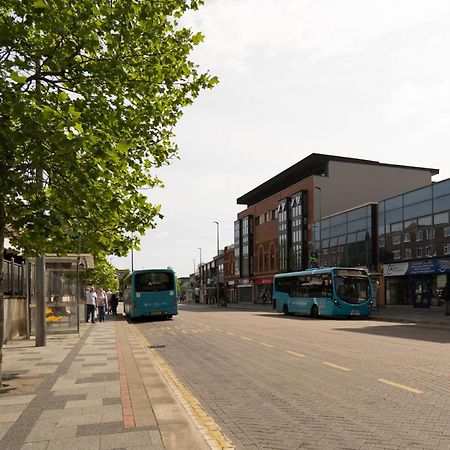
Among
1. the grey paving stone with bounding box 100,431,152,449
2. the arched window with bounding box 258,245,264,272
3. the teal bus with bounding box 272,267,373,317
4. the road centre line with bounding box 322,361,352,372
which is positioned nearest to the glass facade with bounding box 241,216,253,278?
the arched window with bounding box 258,245,264,272

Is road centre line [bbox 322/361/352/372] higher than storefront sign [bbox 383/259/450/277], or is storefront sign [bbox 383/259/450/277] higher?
storefront sign [bbox 383/259/450/277]

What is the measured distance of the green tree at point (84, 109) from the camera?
22.7 feet

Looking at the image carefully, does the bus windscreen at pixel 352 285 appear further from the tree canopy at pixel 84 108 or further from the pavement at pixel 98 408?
the tree canopy at pixel 84 108

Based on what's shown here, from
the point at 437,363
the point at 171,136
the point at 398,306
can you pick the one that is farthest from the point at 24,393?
the point at 398,306

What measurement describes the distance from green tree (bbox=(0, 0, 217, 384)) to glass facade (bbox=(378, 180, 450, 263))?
104 ft

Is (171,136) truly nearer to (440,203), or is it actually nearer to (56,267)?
(56,267)

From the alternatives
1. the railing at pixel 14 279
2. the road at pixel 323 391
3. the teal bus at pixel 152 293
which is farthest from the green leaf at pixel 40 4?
the teal bus at pixel 152 293

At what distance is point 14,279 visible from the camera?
18297 mm

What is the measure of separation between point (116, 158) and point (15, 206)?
6.96 ft

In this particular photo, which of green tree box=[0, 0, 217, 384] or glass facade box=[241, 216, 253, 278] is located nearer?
green tree box=[0, 0, 217, 384]

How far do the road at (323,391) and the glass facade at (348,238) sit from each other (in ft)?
104

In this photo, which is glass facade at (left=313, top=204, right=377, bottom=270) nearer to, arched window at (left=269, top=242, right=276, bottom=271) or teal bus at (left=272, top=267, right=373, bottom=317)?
teal bus at (left=272, top=267, right=373, bottom=317)

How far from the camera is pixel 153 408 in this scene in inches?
263

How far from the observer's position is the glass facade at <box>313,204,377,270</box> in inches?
1849
